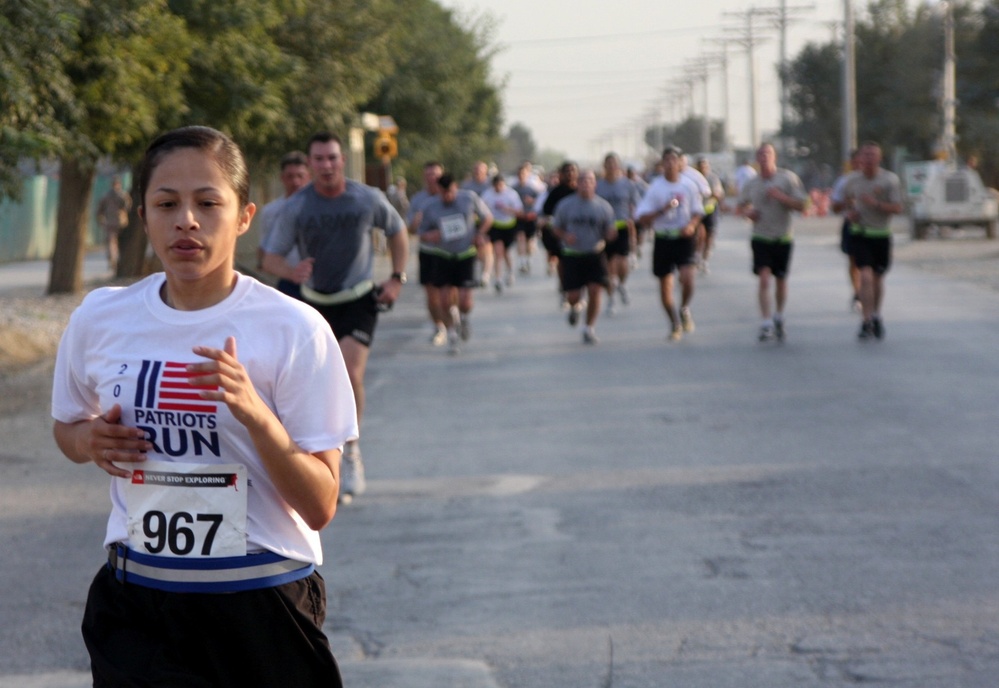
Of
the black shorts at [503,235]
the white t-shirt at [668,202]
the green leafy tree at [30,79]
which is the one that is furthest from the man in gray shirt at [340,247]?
the black shorts at [503,235]

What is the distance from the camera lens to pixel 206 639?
3.11 metres

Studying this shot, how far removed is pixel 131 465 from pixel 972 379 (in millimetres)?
10642

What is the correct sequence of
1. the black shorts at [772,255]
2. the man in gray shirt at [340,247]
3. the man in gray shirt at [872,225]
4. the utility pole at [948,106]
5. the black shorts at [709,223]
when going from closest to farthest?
the man in gray shirt at [340,247]
the man in gray shirt at [872,225]
the black shorts at [772,255]
the black shorts at [709,223]
the utility pole at [948,106]

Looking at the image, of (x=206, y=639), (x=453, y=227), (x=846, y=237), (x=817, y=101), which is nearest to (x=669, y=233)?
(x=846, y=237)

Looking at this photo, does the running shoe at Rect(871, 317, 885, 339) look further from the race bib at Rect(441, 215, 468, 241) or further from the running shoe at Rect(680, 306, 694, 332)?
the race bib at Rect(441, 215, 468, 241)

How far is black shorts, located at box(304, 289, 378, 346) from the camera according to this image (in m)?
8.79

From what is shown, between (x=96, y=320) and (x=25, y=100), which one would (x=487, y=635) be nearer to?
(x=96, y=320)

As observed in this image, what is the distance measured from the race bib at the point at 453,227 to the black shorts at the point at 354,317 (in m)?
7.64

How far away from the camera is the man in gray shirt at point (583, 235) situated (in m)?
16.8

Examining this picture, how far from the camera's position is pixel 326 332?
3086 mm

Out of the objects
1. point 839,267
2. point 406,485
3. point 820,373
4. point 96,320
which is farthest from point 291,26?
point 96,320

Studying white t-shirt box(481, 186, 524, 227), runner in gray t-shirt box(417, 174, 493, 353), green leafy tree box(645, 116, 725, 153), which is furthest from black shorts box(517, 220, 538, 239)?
green leafy tree box(645, 116, 725, 153)

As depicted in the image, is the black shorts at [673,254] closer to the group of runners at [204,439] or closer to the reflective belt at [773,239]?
the reflective belt at [773,239]

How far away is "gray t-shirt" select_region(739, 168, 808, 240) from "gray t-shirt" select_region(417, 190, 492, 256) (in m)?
2.83
